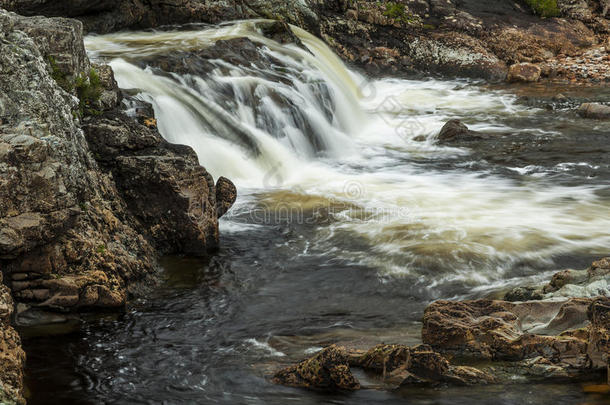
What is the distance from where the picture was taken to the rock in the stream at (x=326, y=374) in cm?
475

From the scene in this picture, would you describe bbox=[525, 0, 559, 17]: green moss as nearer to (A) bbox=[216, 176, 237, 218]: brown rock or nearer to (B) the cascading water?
(B) the cascading water

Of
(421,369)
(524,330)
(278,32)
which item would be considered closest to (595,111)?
(278,32)

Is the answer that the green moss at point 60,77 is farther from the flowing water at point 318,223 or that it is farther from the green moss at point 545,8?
the green moss at point 545,8

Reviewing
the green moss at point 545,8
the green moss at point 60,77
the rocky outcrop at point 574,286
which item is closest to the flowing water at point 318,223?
the rocky outcrop at point 574,286

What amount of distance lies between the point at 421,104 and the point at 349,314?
11.7m

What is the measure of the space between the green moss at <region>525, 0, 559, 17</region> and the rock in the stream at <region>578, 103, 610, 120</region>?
8.92 m

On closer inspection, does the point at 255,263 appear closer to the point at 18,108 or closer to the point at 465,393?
the point at 18,108

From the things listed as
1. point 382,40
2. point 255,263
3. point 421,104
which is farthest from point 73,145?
point 382,40

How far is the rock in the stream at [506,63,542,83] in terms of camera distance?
763 inches

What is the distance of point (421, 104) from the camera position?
57.0ft

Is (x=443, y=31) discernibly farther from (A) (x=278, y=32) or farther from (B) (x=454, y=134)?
(B) (x=454, y=134)

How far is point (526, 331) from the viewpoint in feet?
17.3

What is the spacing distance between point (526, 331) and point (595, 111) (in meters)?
11.3

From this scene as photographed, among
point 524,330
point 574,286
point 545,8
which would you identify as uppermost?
point 545,8
